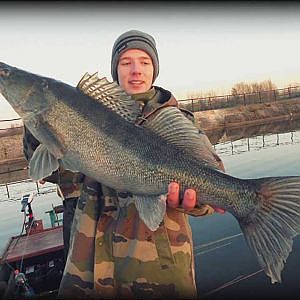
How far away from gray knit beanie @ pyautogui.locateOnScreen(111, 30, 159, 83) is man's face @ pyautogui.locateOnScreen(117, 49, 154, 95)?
4 cm

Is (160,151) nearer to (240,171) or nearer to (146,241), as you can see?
(146,241)

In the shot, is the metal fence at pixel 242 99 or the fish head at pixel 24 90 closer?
the fish head at pixel 24 90

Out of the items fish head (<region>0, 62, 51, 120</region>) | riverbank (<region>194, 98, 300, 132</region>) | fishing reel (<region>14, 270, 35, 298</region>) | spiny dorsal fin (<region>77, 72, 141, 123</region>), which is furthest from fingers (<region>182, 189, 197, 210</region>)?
riverbank (<region>194, 98, 300, 132</region>)

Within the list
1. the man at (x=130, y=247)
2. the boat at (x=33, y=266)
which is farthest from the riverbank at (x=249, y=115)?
the man at (x=130, y=247)

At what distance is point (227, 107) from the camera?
41500mm

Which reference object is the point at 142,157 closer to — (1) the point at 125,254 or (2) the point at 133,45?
(1) the point at 125,254

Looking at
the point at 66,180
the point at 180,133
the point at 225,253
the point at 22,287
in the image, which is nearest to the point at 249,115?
the point at 225,253

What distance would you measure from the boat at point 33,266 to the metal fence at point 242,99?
31.8 m

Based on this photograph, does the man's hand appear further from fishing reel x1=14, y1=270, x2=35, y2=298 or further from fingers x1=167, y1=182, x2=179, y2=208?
fishing reel x1=14, y1=270, x2=35, y2=298

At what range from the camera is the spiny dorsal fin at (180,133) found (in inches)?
111

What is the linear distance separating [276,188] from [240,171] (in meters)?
10.8

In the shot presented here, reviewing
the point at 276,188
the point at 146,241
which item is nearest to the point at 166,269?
the point at 146,241

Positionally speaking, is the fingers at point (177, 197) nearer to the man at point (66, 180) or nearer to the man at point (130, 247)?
the man at point (130, 247)

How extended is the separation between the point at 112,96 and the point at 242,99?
138 feet
